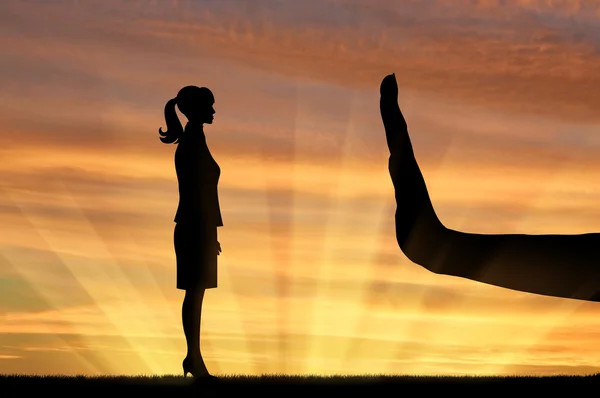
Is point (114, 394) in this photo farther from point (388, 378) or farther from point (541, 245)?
point (541, 245)

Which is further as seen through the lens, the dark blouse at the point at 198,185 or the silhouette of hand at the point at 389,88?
the dark blouse at the point at 198,185

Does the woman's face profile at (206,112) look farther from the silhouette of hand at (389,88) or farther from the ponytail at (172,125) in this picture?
the silhouette of hand at (389,88)

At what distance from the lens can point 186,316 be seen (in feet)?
49.9

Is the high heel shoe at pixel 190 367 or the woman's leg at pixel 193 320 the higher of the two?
the woman's leg at pixel 193 320

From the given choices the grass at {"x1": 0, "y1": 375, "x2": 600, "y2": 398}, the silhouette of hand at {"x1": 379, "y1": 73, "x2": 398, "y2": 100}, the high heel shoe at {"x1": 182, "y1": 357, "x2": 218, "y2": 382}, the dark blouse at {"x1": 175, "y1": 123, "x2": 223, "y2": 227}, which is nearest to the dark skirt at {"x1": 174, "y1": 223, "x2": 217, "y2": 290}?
the dark blouse at {"x1": 175, "y1": 123, "x2": 223, "y2": 227}

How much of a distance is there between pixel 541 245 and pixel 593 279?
0.74m

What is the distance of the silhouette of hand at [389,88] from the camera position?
12977mm

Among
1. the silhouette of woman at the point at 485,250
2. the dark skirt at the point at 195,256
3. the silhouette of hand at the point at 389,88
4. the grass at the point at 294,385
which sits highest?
the silhouette of hand at the point at 389,88

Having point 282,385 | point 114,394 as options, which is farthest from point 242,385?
point 114,394

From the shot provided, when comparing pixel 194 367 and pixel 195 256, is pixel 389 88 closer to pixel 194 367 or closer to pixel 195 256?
pixel 195 256

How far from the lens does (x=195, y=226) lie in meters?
15.1

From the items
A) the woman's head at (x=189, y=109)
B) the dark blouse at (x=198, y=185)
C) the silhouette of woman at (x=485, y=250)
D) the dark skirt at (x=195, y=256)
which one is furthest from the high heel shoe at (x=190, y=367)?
the silhouette of woman at (x=485, y=250)

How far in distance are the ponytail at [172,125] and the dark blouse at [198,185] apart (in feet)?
1.36

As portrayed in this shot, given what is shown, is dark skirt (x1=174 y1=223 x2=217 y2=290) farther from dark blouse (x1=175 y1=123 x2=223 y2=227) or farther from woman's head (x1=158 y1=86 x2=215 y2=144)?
woman's head (x1=158 y1=86 x2=215 y2=144)
